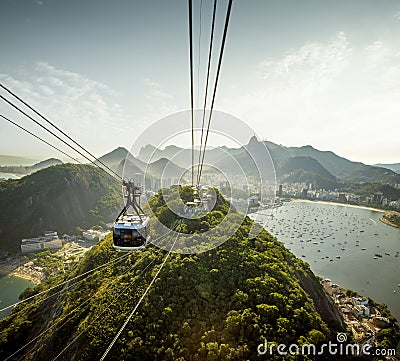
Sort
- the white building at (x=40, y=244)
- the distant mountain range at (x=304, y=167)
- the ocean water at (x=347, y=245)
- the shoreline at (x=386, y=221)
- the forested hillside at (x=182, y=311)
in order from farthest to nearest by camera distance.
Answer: the distant mountain range at (x=304, y=167) → the shoreline at (x=386, y=221) → the white building at (x=40, y=244) → the ocean water at (x=347, y=245) → the forested hillside at (x=182, y=311)

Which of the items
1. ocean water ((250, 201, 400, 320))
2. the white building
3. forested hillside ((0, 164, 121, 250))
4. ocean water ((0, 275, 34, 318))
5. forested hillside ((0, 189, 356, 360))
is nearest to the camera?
forested hillside ((0, 189, 356, 360))

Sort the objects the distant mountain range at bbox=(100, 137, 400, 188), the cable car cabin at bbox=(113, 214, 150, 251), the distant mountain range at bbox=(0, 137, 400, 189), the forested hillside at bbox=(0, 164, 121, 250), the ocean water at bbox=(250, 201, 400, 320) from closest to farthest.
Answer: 1. the cable car cabin at bbox=(113, 214, 150, 251)
2. the ocean water at bbox=(250, 201, 400, 320)
3. the forested hillside at bbox=(0, 164, 121, 250)
4. the distant mountain range at bbox=(0, 137, 400, 189)
5. the distant mountain range at bbox=(100, 137, 400, 188)

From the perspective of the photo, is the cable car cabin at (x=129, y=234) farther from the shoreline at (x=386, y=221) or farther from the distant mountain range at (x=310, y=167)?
the shoreline at (x=386, y=221)

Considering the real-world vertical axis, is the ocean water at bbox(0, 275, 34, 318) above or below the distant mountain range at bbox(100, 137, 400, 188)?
below

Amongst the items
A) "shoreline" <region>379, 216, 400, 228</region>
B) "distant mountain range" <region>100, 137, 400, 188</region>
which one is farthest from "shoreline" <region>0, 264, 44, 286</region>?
"shoreline" <region>379, 216, 400, 228</region>

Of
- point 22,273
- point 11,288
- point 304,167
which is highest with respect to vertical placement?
point 304,167

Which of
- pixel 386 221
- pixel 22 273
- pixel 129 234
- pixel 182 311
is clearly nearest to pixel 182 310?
pixel 182 311

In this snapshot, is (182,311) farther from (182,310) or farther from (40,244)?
(40,244)

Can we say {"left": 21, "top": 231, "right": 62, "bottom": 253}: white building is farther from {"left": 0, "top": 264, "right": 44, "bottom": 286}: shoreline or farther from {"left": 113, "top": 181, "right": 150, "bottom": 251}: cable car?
{"left": 113, "top": 181, "right": 150, "bottom": 251}: cable car

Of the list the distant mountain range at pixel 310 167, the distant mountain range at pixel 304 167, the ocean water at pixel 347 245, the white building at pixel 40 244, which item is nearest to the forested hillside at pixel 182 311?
the ocean water at pixel 347 245
